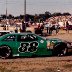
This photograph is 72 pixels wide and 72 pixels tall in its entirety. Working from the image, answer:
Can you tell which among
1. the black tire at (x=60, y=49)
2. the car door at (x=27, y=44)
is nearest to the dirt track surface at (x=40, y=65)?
the car door at (x=27, y=44)

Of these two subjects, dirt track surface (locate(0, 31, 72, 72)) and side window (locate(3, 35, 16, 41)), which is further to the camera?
side window (locate(3, 35, 16, 41))

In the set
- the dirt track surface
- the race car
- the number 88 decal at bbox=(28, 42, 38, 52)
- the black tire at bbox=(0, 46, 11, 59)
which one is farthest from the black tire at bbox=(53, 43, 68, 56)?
the black tire at bbox=(0, 46, 11, 59)

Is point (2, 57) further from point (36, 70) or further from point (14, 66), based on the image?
point (36, 70)

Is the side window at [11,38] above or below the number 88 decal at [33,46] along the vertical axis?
above

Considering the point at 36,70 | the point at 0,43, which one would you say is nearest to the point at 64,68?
the point at 36,70

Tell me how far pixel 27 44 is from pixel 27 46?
107 mm

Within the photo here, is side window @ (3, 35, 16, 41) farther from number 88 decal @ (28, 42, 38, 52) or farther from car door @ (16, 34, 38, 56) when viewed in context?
number 88 decal @ (28, 42, 38, 52)

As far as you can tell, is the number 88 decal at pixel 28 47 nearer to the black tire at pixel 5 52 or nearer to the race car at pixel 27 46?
the race car at pixel 27 46

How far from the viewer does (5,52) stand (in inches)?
629

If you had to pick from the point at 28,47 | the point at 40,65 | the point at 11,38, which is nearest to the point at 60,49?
the point at 28,47

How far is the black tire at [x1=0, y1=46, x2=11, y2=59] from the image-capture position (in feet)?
52.1

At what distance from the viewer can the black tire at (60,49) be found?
16.3 meters

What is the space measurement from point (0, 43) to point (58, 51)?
310cm

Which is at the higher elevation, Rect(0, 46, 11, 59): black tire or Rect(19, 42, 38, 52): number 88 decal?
Rect(19, 42, 38, 52): number 88 decal
